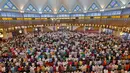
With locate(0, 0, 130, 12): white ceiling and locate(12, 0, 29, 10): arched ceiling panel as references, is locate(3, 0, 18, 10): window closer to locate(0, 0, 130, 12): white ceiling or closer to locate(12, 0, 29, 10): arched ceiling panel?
locate(0, 0, 130, 12): white ceiling

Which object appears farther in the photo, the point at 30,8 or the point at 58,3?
the point at 58,3

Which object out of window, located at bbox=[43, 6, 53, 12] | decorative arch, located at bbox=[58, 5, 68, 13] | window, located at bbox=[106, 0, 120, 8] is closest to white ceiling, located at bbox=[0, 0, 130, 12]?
window, located at bbox=[106, 0, 120, 8]

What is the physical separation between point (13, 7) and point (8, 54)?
22.2 m

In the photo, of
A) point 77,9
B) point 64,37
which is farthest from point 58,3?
point 64,37

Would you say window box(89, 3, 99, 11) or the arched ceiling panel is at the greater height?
the arched ceiling panel

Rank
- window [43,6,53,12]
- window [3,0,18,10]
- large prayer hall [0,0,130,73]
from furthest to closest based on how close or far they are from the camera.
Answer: window [43,6,53,12] < window [3,0,18,10] < large prayer hall [0,0,130,73]

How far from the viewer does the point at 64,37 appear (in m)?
22.5

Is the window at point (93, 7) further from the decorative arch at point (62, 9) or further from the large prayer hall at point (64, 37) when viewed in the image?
the decorative arch at point (62, 9)

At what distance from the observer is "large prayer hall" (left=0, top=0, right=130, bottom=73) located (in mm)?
10047

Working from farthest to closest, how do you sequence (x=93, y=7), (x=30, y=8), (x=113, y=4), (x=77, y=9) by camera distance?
(x=77, y=9) < (x=93, y=7) < (x=30, y=8) < (x=113, y=4)

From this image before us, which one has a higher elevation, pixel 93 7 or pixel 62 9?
pixel 62 9

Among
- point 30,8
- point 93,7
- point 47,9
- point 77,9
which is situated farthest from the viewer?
point 77,9

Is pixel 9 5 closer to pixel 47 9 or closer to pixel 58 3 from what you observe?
pixel 47 9

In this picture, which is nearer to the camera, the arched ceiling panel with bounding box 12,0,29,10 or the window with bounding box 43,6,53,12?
the arched ceiling panel with bounding box 12,0,29,10
